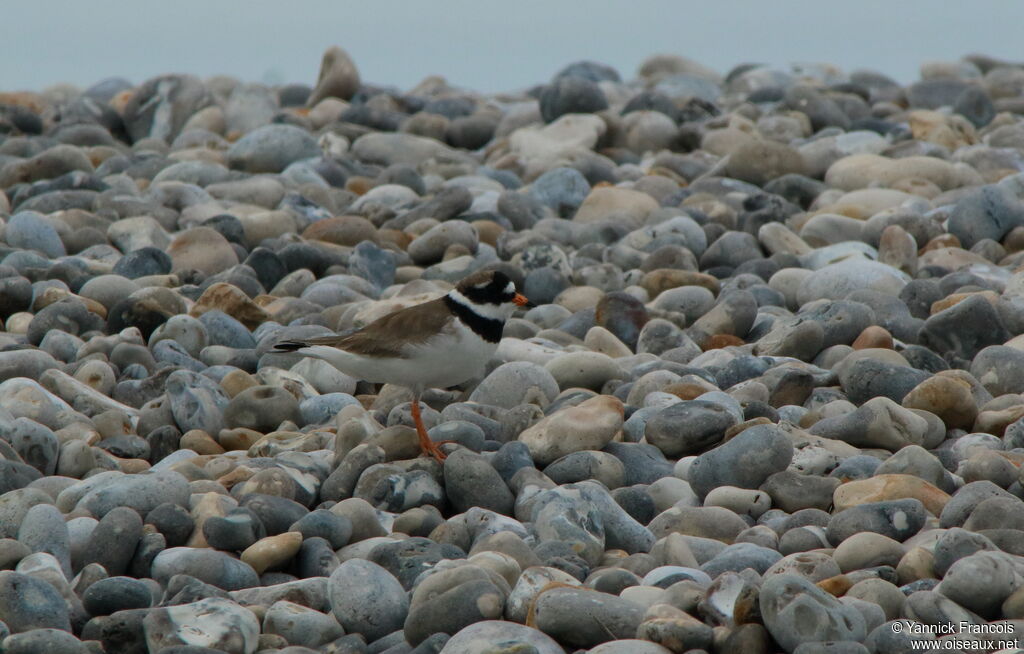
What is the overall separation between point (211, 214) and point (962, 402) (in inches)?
253

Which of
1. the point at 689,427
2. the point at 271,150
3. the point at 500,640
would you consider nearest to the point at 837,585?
the point at 500,640

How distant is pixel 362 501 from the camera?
5.11m

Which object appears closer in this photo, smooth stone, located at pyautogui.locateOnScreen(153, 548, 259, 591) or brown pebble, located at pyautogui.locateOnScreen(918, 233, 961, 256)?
smooth stone, located at pyautogui.locateOnScreen(153, 548, 259, 591)

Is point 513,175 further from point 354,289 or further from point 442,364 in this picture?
point 442,364

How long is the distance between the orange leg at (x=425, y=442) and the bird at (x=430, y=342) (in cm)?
2

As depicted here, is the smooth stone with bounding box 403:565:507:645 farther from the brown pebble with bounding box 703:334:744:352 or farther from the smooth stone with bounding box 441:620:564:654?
the brown pebble with bounding box 703:334:744:352

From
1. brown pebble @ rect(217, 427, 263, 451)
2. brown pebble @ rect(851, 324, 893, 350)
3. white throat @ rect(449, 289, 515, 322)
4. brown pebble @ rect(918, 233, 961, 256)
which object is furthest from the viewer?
brown pebble @ rect(918, 233, 961, 256)

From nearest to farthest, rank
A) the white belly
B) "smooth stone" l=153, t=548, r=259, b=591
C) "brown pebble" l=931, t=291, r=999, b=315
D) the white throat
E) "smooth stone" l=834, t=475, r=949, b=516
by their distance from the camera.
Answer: "smooth stone" l=153, t=548, r=259, b=591, "smooth stone" l=834, t=475, r=949, b=516, the white belly, the white throat, "brown pebble" l=931, t=291, r=999, b=315

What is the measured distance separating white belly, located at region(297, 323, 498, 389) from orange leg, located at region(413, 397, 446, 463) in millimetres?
207

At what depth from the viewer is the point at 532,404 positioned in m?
6.25

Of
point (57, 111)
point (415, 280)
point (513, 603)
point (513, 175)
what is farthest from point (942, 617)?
point (57, 111)

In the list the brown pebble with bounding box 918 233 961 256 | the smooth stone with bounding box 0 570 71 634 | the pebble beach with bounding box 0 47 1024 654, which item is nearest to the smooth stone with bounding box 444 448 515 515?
the pebble beach with bounding box 0 47 1024 654

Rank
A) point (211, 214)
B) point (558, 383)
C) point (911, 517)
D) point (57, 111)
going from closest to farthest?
1. point (911, 517)
2. point (558, 383)
3. point (211, 214)
4. point (57, 111)

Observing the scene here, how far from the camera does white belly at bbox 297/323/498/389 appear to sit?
591cm
